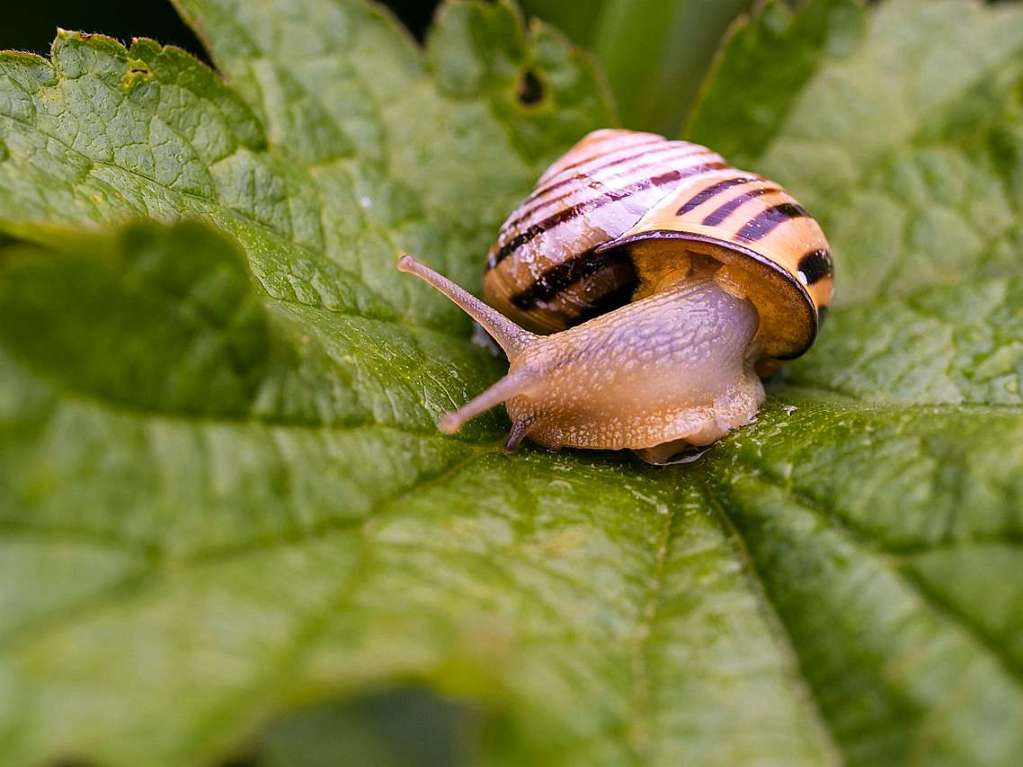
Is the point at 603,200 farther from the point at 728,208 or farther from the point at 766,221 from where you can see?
the point at 766,221

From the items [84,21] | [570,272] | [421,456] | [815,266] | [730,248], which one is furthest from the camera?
[84,21]

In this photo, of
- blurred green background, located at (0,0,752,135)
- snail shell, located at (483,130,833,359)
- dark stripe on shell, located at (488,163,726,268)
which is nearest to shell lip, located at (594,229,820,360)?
snail shell, located at (483,130,833,359)

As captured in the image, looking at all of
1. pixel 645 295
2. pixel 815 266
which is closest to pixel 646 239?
pixel 645 295

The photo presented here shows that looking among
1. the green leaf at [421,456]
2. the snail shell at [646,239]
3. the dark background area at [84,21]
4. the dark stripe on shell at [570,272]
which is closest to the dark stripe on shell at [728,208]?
the snail shell at [646,239]

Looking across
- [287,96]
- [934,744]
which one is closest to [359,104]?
[287,96]

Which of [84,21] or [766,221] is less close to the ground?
[766,221]

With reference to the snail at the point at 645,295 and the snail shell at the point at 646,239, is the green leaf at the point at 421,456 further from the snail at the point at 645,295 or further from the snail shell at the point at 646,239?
the snail shell at the point at 646,239
